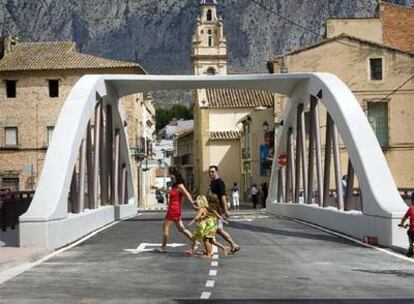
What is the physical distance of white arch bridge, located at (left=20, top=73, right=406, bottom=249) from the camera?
58.3ft

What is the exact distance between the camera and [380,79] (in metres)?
51.9

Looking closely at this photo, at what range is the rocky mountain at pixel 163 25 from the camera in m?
142

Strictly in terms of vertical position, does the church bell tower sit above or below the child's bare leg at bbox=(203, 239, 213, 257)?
above

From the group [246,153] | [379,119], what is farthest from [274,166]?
[246,153]

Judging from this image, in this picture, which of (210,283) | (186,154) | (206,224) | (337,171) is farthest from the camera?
(186,154)

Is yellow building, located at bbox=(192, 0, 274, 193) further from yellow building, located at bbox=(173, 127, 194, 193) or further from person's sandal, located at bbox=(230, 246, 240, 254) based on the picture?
person's sandal, located at bbox=(230, 246, 240, 254)

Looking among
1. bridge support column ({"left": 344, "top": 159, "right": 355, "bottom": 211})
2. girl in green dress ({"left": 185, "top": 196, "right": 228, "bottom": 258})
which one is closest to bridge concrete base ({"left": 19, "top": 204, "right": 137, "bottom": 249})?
girl in green dress ({"left": 185, "top": 196, "right": 228, "bottom": 258})

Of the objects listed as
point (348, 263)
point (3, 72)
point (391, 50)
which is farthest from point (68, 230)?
point (3, 72)

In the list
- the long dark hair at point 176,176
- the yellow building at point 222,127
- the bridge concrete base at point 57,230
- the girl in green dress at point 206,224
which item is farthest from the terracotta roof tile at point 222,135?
the girl in green dress at point 206,224

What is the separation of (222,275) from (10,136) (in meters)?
51.1

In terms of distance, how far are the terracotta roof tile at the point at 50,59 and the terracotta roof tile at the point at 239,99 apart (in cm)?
2113

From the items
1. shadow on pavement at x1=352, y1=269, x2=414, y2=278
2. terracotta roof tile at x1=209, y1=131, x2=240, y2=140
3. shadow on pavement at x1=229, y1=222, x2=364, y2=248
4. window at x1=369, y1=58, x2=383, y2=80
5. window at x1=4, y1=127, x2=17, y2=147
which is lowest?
shadow on pavement at x1=352, y1=269, x2=414, y2=278

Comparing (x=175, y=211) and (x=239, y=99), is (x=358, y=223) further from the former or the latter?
(x=239, y=99)

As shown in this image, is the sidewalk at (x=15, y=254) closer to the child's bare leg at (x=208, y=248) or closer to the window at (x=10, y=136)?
the child's bare leg at (x=208, y=248)
